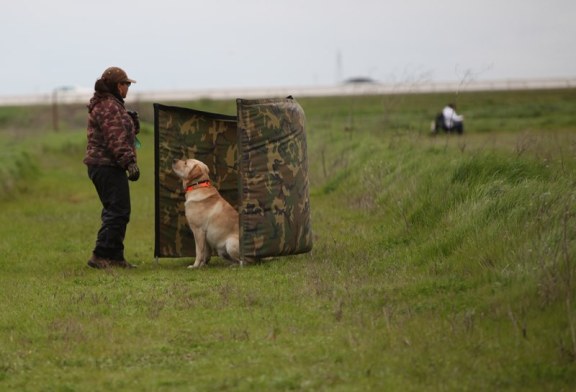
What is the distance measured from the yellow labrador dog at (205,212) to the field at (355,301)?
12.6 inches

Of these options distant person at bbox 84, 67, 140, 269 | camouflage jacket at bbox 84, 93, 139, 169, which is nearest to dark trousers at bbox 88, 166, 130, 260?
distant person at bbox 84, 67, 140, 269

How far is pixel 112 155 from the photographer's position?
37.2 ft

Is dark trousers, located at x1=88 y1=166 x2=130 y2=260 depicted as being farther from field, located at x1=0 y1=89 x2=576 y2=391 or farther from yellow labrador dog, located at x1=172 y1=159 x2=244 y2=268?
yellow labrador dog, located at x1=172 y1=159 x2=244 y2=268

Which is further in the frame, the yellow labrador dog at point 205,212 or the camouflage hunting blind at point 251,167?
the yellow labrador dog at point 205,212

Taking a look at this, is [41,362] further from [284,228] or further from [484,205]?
[484,205]

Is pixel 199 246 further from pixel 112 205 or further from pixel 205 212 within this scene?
pixel 112 205

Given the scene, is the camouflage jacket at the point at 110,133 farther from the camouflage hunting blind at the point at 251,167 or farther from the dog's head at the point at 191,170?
the dog's head at the point at 191,170

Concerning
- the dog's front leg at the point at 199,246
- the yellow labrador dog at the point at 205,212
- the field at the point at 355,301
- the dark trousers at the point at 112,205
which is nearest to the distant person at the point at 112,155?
the dark trousers at the point at 112,205

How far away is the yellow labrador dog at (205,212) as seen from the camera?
11328 millimetres

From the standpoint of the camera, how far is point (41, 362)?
7.31m

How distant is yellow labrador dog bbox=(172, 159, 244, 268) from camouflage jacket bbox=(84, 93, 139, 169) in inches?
23.9

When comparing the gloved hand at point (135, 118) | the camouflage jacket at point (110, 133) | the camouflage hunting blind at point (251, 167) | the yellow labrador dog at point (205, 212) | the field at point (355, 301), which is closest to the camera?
the field at point (355, 301)

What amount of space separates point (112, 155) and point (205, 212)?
1199 millimetres

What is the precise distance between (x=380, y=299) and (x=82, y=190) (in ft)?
48.5
